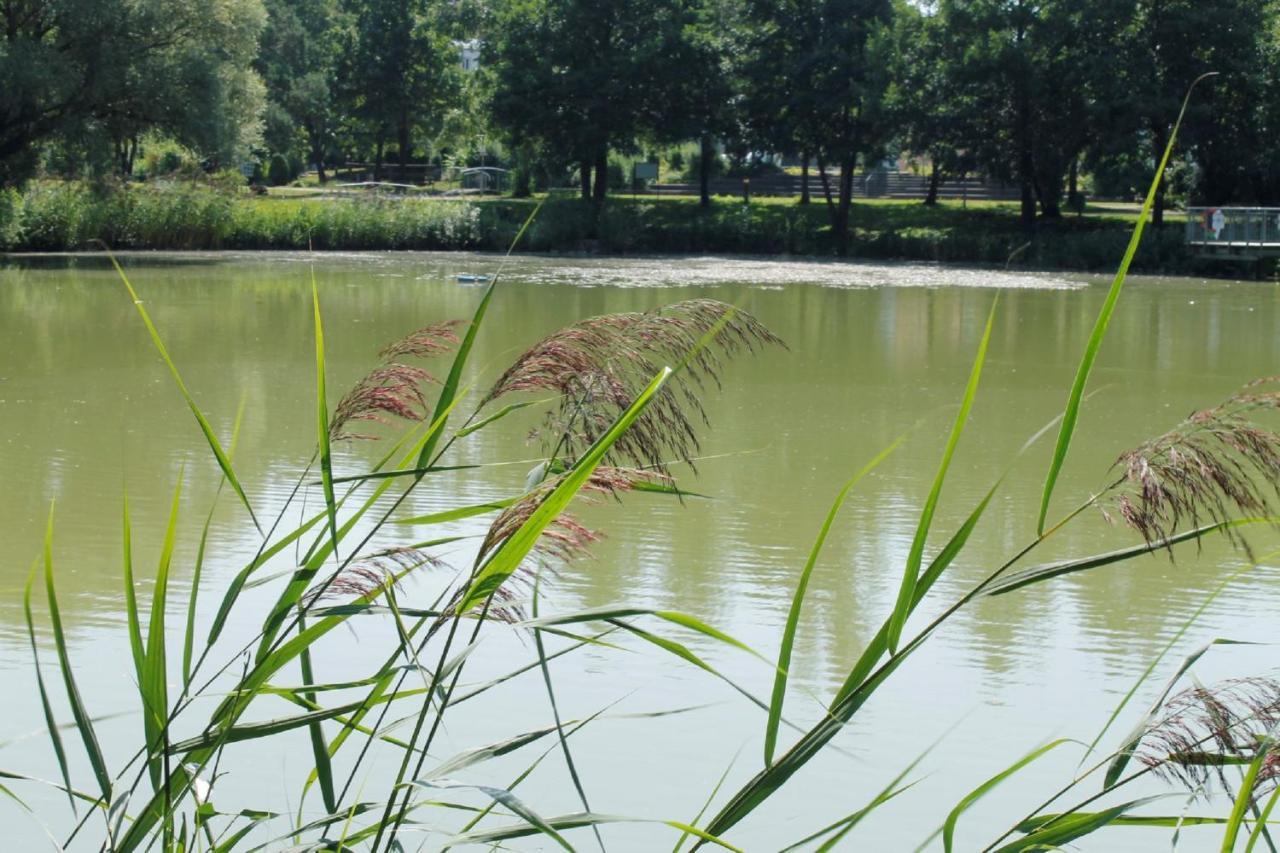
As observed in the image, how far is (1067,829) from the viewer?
2.12 meters

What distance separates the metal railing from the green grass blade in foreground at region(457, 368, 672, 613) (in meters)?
27.6

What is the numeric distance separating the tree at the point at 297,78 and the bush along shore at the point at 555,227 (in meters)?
16.0

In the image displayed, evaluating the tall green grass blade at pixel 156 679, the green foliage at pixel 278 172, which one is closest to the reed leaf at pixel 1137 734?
the tall green grass blade at pixel 156 679

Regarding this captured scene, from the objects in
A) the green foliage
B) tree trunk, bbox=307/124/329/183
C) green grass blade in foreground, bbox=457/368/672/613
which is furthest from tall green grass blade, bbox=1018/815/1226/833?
tree trunk, bbox=307/124/329/183

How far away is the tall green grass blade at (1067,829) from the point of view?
2.09 m

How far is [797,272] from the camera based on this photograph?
28.5 m

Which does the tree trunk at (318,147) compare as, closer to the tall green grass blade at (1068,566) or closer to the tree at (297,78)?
the tree at (297,78)

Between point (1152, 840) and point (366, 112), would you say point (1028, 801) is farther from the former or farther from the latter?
point (366, 112)

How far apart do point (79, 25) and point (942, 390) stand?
18573 millimetres

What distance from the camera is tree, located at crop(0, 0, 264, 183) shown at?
26.2 meters

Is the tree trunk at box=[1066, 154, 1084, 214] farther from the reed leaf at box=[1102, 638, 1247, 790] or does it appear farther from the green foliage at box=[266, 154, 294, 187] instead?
the reed leaf at box=[1102, 638, 1247, 790]

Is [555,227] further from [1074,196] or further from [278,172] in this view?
[278,172]

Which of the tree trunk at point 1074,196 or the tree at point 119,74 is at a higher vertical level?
the tree at point 119,74

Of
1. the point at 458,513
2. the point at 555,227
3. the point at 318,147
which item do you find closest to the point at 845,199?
the point at 555,227
